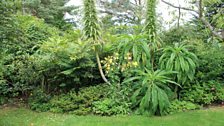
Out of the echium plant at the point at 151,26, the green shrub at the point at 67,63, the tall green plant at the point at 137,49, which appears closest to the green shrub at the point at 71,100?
the green shrub at the point at 67,63

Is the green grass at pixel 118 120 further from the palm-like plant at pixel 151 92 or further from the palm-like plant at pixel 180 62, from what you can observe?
the palm-like plant at pixel 180 62

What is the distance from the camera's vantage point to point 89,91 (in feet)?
25.5

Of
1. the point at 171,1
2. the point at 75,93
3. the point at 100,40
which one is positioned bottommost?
the point at 75,93

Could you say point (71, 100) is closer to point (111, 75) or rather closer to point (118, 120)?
point (111, 75)

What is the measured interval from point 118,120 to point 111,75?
1350 millimetres

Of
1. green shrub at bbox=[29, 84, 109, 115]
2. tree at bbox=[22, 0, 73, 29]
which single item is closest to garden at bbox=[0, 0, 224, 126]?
green shrub at bbox=[29, 84, 109, 115]

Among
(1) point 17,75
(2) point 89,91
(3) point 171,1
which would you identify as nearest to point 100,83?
(2) point 89,91

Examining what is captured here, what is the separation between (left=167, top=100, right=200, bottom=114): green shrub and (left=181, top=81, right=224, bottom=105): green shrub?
21 centimetres

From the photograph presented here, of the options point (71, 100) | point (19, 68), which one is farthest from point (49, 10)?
point (71, 100)

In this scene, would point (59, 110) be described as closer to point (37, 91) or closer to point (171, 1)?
point (37, 91)

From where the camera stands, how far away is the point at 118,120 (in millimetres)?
6770

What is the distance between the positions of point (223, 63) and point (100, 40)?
3558mm

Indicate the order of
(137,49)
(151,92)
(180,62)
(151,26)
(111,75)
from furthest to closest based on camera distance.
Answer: (151,26), (137,49), (111,75), (180,62), (151,92)

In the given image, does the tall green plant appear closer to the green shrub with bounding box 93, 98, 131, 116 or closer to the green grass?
the green shrub with bounding box 93, 98, 131, 116
